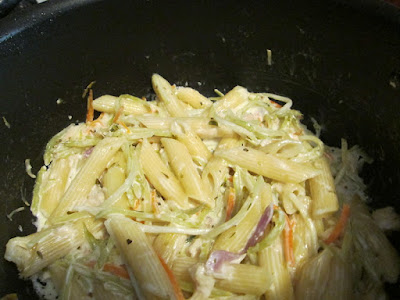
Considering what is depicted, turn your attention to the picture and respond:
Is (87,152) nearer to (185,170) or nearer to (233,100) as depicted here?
(185,170)

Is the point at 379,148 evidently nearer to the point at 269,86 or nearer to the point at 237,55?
the point at 269,86

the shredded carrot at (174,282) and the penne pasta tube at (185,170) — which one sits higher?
the penne pasta tube at (185,170)

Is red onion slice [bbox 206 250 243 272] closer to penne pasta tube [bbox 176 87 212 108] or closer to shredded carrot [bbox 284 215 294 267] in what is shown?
shredded carrot [bbox 284 215 294 267]

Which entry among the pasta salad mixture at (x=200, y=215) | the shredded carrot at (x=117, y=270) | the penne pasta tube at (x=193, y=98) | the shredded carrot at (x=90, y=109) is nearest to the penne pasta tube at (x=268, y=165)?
the pasta salad mixture at (x=200, y=215)

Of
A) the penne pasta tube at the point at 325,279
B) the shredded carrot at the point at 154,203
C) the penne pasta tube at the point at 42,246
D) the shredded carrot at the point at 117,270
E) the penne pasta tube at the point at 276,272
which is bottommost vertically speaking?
the penne pasta tube at the point at 325,279

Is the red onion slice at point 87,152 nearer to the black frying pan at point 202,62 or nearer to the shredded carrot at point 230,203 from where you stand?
the black frying pan at point 202,62

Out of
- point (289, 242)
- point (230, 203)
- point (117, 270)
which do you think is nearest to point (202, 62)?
point (230, 203)
